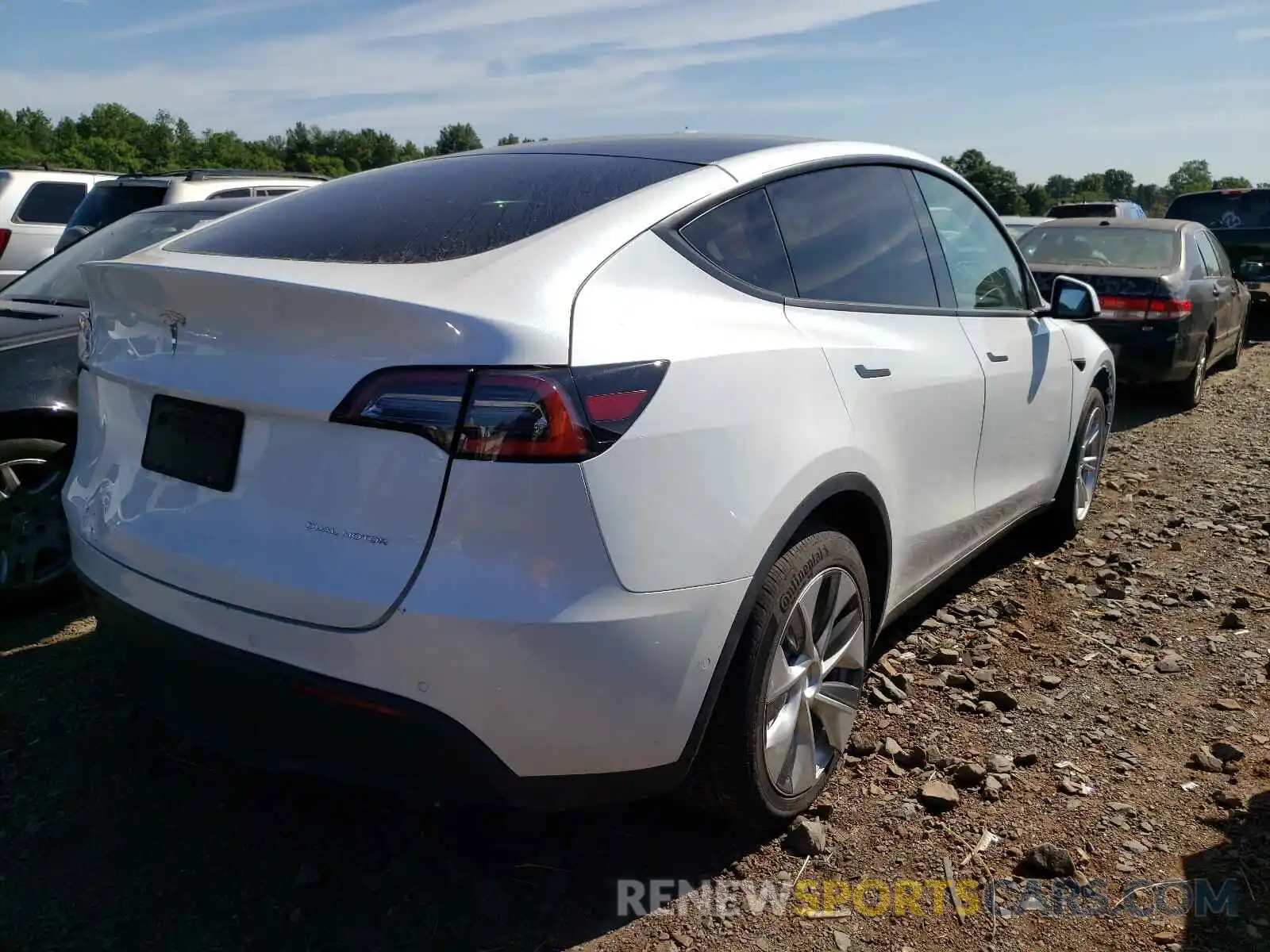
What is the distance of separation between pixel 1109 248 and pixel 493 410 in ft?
26.6

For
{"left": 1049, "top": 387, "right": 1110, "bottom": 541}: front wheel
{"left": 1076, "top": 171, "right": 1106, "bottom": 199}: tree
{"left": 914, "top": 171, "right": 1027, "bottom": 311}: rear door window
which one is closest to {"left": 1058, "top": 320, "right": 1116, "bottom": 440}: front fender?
{"left": 1049, "top": 387, "right": 1110, "bottom": 541}: front wheel

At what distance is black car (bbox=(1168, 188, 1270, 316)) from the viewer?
14.0 metres

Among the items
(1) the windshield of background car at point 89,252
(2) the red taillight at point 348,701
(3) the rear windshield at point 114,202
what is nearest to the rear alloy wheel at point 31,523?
(1) the windshield of background car at point 89,252

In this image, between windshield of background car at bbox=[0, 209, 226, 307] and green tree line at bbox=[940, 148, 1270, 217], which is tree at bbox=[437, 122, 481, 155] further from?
windshield of background car at bbox=[0, 209, 226, 307]

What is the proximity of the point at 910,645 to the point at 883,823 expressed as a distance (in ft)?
3.99

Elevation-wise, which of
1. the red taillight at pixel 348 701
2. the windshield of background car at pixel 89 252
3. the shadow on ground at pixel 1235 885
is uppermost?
the windshield of background car at pixel 89 252

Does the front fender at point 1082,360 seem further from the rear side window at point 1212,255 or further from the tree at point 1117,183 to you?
the tree at point 1117,183

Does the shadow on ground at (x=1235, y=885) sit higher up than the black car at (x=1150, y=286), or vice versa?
the black car at (x=1150, y=286)

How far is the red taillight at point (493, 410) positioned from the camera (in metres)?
1.94

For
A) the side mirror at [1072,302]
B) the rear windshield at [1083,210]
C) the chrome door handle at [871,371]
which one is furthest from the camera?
the rear windshield at [1083,210]

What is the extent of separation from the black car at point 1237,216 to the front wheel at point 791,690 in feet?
43.6

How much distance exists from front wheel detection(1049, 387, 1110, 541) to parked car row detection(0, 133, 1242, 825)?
2.00 meters

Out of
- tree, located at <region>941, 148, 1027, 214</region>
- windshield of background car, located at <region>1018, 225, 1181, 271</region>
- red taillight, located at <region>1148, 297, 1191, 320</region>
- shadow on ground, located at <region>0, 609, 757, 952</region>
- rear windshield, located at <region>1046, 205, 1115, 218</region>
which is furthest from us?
tree, located at <region>941, 148, 1027, 214</region>

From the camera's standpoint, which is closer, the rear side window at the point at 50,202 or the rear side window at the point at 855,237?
the rear side window at the point at 855,237
